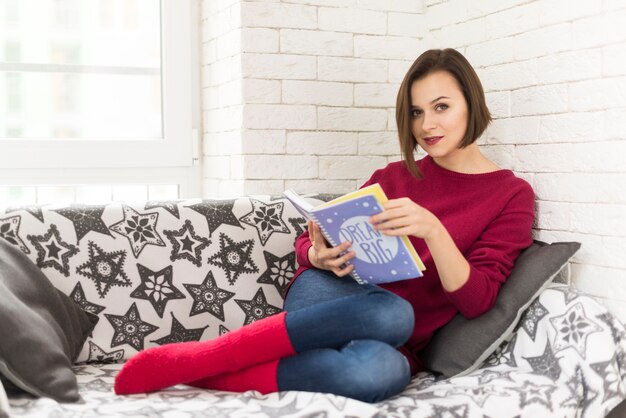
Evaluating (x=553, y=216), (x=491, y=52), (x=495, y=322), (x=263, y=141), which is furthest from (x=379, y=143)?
(x=495, y=322)

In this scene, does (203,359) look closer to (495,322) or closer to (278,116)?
(495,322)

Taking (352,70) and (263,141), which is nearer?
(263,141)

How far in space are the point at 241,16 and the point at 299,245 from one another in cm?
84

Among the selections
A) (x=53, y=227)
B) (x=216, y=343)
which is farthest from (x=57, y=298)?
(x=216, y=343)

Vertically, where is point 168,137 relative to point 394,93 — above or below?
below

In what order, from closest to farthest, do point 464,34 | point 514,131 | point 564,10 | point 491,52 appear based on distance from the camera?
1. point 564,10
2. point 514,131
3. point 491,52
4. point 464,34

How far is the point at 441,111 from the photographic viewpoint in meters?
2.13

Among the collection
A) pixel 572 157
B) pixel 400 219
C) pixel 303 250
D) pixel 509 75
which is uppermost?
pixel 509 75

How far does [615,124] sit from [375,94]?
0.98m

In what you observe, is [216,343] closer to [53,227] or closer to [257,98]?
[53,227]

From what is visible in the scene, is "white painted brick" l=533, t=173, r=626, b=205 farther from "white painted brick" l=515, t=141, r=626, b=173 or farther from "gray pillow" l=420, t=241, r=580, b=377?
"gray pillow" l=420, t=241, r=580, b=377

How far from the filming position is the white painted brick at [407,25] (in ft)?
9.23

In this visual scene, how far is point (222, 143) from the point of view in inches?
108

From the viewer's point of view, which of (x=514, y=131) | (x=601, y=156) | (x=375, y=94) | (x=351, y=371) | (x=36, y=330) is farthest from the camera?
(x=375, y=94)
